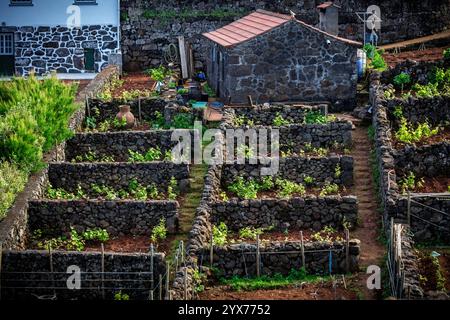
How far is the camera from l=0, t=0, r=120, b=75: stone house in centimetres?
4444

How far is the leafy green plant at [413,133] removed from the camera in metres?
30.8

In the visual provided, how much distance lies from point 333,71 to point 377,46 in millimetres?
7883

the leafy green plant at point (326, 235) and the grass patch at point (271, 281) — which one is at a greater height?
the leafy green plant at point (326, 235)

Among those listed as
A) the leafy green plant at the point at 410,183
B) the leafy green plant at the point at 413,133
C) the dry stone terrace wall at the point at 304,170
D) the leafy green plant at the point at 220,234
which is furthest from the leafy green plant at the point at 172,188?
the leafy green plant at the point at 413,133

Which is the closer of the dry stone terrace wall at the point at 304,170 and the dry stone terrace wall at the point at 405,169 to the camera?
the dry stone terrace wall at the point at 405,169

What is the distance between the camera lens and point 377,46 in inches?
1699

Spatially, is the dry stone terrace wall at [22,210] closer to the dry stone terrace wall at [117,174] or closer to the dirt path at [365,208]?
Result: the dry stone terrace wall at [117,174]

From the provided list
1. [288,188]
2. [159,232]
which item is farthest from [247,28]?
[159,232]

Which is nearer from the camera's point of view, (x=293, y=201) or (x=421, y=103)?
(x=293, y=201)

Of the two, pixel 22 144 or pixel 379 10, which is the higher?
pixel 379 10

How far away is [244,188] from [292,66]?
25.7 ft

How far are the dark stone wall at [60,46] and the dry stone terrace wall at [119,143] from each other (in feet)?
40.3

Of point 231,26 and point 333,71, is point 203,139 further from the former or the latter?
point 231,26
